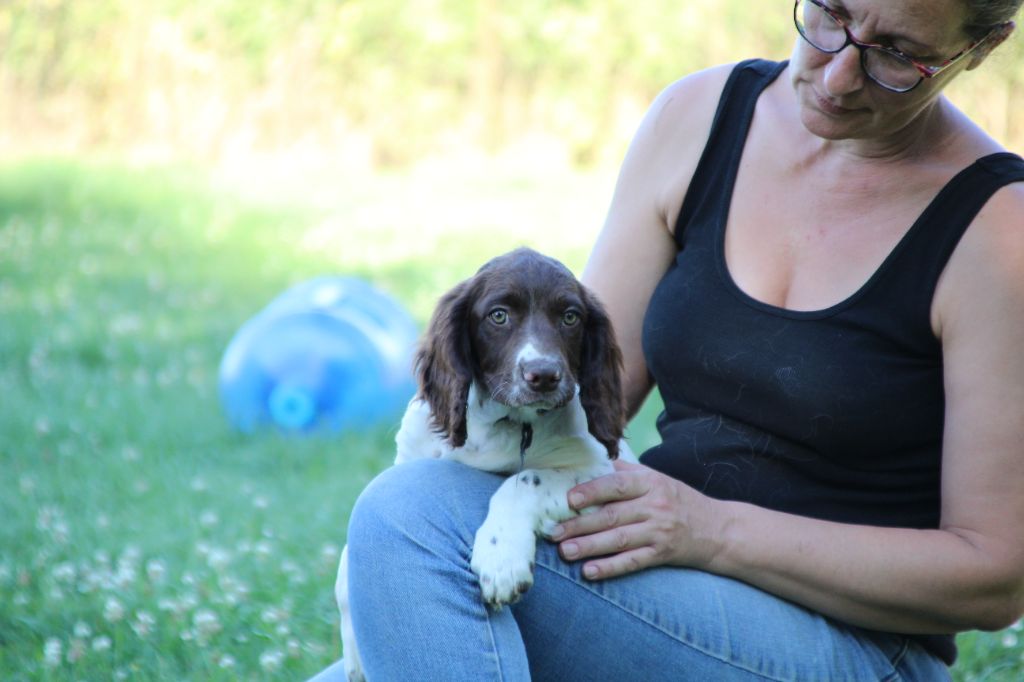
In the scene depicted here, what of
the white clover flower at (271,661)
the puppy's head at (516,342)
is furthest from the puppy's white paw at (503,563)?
the white clover flower at (271,661)

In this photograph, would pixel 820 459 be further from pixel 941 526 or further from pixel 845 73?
pixel 845 73

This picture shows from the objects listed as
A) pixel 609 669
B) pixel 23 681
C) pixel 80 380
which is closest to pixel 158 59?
pixel 80 380

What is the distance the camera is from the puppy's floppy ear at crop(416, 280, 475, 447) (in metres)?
2.67

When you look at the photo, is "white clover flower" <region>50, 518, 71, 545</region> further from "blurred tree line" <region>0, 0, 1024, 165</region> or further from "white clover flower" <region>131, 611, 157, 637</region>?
"blurred tree line" <region>0, 0, 1024, 165</region>

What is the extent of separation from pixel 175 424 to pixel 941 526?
469cm

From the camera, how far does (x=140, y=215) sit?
494 inches

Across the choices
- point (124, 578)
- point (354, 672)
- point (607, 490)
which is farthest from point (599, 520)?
point (124, 578)

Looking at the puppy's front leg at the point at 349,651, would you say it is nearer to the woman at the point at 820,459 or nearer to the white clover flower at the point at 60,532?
the woman at the point at 820,459

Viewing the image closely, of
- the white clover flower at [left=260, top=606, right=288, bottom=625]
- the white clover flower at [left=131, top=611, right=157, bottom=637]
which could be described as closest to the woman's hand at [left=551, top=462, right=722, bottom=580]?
the white clover flower at [left=260, top=606, right=288, bottom=625]

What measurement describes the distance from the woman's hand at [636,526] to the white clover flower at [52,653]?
66.8 inches

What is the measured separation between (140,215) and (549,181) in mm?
5928

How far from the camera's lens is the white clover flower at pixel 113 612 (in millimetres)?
3598

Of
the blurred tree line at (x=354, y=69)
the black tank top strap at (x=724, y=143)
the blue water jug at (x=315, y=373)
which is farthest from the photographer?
the blurred tree line at (x=354, y=69)

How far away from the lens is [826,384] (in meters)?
2.43
